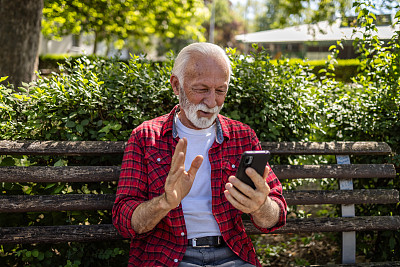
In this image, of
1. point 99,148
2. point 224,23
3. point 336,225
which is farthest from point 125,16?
point 224,23

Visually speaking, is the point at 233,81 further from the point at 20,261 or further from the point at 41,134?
the point at 20,261

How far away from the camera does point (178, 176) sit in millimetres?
1841

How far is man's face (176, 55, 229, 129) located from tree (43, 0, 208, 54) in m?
8.65

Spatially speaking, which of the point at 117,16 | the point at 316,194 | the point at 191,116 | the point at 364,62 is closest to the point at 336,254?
the point at 316,194

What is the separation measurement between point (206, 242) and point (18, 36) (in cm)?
446

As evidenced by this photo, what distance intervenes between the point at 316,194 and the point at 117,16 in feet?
33.6

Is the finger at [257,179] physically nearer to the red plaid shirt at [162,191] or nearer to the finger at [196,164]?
the finger at [196,164]

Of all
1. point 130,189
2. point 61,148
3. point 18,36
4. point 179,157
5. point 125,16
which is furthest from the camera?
point 125,16

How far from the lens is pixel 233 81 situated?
3295mm

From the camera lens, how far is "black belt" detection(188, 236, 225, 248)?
2.28 meters

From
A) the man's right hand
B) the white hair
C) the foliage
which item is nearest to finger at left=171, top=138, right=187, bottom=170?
the man's right hand

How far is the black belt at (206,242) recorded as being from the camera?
7.49 ft

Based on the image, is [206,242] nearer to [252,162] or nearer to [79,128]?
[252,162]

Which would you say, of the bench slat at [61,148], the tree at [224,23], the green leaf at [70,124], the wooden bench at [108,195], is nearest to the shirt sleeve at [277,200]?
the wooden bench at [108,195]
